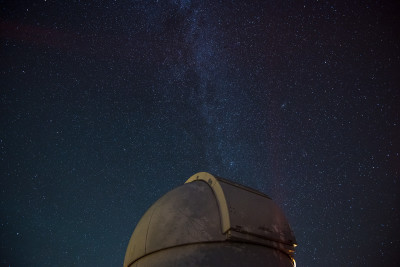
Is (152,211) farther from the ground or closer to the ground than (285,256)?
closer to the ground

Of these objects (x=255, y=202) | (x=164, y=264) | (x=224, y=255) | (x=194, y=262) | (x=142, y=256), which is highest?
(x=255, y=202)

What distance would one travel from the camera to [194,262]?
2688mm

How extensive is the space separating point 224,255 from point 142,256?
1.07 metres

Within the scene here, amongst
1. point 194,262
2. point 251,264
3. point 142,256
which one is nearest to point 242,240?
point 251,264

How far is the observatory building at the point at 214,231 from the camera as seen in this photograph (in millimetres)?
2766

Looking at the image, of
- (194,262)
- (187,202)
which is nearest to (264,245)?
(194,262)

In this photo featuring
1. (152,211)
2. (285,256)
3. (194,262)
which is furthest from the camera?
(152,211)

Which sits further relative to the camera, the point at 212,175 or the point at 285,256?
the point at 212,175

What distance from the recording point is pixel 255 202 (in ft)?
10.7

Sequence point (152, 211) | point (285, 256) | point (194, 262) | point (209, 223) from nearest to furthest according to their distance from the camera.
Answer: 1. point (194, 262)
2. point (209, 223)
3. point (285, 256)
4. point (152, 211)

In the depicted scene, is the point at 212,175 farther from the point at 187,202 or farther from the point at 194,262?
the point at 194,262

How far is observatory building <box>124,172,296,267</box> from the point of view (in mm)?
2766

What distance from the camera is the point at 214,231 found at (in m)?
2.85

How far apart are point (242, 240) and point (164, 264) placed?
924 mm
